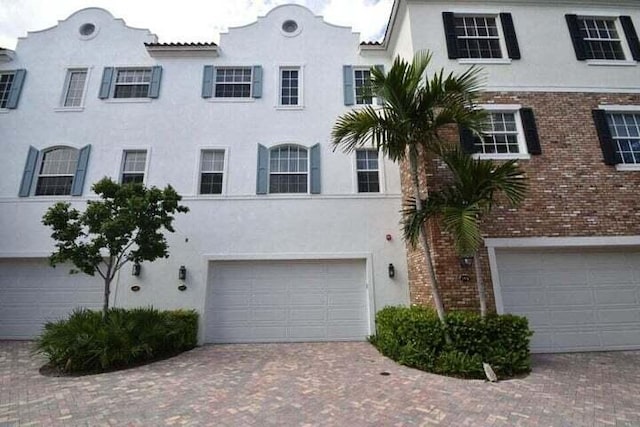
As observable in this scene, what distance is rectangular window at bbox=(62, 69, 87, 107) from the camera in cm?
1023

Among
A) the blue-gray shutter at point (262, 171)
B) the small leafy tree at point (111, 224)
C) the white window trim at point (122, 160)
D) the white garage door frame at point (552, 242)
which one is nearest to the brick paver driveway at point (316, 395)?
the small leafy tree at point (111, 224)

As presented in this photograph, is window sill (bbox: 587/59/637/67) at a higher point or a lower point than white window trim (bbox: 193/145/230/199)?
higher

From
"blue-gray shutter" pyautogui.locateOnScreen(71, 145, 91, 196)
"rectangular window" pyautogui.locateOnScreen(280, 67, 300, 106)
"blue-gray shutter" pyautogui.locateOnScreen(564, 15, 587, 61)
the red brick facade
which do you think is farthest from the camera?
"rectangular window" pyautogui.locateOnScreen(280, 67, 300, 106)

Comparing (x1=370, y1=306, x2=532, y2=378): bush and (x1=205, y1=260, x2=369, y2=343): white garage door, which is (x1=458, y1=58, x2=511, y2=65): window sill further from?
(x1=370, y1=306, x2=532, y2=378): bush

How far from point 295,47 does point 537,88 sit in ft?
24.7

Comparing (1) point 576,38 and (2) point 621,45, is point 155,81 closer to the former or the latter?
(1) point 576,38

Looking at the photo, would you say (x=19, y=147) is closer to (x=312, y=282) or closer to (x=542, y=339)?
(x=312, y=282)

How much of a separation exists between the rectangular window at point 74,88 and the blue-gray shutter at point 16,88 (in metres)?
1.42

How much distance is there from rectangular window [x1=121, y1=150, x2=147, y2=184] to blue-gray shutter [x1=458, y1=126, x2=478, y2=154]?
362 inches

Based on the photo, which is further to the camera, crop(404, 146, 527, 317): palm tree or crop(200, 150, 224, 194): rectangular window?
crop(200, 150, 224, 194): rectangular window

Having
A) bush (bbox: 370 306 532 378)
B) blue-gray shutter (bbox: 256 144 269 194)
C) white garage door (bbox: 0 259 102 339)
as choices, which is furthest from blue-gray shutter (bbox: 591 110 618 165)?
white garage door (bbox: 0 259 102 339)

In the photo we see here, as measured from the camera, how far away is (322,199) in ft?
30.7

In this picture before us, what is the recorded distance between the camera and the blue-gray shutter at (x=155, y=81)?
10.2 meters

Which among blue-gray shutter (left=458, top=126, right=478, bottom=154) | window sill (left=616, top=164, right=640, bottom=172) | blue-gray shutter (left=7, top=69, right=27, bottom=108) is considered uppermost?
blue-gray shutter (left=7, top=69, right=27, bottom=108)
